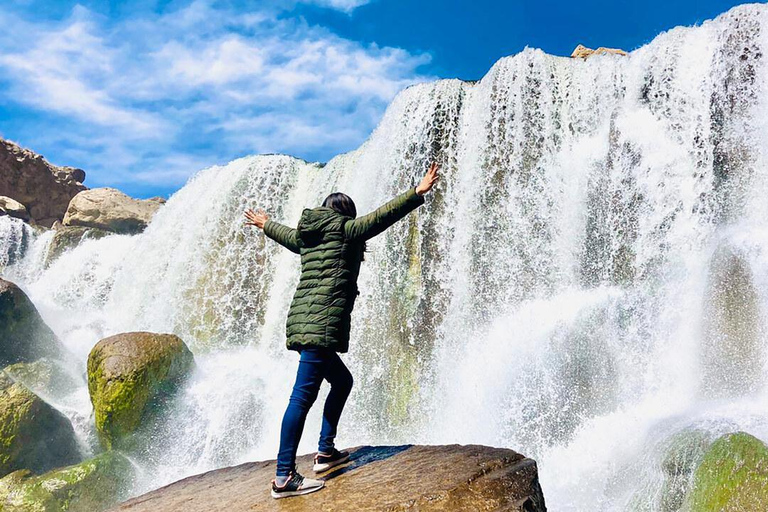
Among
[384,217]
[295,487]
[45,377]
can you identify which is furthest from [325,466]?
[45,377]

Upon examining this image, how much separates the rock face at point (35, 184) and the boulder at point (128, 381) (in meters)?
19.7

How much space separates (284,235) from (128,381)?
7.67 meters

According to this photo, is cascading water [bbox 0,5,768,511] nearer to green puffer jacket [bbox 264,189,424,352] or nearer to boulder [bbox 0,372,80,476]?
boulder [bbox 0,372,80,476]

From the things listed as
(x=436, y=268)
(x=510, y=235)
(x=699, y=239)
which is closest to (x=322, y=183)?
(x=436, y=268)

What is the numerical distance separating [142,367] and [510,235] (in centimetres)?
651

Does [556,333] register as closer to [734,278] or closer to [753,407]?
[734,278]

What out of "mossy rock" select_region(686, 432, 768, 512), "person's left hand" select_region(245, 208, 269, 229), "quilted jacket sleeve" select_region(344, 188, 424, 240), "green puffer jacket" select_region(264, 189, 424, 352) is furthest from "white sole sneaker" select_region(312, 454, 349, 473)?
"mossy rock" select_region(686, 432, 768, 512)

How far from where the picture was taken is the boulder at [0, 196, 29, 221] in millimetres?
25703

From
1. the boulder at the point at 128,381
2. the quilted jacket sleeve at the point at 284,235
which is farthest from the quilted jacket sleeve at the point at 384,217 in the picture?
the boulder at the point at 128,381

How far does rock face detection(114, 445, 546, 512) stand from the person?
0.19 metres

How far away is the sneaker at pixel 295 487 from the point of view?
3.72 meters

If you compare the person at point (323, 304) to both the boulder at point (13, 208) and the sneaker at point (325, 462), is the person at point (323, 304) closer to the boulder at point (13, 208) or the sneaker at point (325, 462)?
the sneaker at point (325, 462)

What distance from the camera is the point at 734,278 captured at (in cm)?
829

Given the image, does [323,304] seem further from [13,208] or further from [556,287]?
[13,208]
